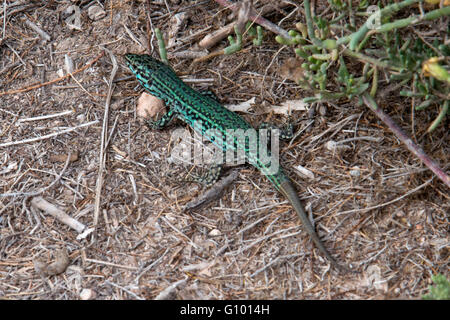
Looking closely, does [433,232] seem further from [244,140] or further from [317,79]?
[244,140]

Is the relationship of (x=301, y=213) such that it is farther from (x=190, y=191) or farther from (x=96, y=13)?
(x=96, y=13)

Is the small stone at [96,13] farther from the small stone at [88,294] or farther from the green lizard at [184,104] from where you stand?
the small stone at [88,294]

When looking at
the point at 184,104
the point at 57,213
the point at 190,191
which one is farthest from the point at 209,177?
the point at 57,213

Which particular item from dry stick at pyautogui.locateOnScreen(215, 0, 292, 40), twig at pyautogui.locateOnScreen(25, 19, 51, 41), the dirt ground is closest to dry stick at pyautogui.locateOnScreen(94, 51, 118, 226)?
the dirt ground

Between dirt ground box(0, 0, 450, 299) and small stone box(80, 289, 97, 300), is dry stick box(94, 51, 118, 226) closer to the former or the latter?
dirt ground box(0, 0, 450, 299)

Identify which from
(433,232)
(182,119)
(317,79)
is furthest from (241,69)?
(433,232)
